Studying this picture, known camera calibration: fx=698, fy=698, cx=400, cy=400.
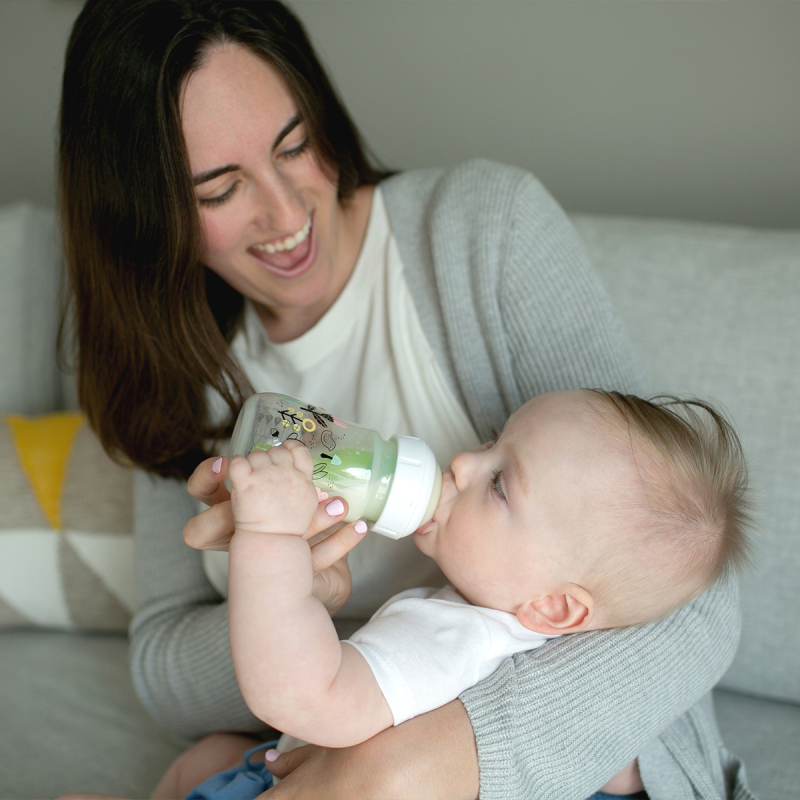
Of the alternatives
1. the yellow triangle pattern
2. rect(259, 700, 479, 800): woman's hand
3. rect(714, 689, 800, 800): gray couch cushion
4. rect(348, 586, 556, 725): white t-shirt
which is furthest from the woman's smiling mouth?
rect(714, 689, 800, 800): gray couch cushion

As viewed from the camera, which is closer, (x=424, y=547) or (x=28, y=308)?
(x=424, y=547)

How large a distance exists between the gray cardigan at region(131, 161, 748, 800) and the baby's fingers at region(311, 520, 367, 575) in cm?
25

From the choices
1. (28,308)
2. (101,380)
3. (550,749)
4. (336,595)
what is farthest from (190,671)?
(28,308)

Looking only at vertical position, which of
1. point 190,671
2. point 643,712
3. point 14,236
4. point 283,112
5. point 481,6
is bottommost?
point 190,671

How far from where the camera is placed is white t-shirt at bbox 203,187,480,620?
1.17 metres

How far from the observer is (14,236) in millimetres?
1900

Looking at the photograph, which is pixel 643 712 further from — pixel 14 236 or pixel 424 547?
pixel 14 236

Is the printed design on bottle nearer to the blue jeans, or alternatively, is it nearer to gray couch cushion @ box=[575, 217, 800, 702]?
the blue jeans

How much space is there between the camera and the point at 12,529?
5.45 feet

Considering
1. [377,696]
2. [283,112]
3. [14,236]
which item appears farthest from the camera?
[14,236]

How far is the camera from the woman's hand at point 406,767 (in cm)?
79

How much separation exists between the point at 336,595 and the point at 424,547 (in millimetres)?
145

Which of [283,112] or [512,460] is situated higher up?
[283,112]

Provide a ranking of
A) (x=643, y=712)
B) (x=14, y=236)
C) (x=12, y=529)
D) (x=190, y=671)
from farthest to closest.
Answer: (x=14, y=236)
(x=12, y=529)
(x=190, y=671)
(x=643, y=712)
